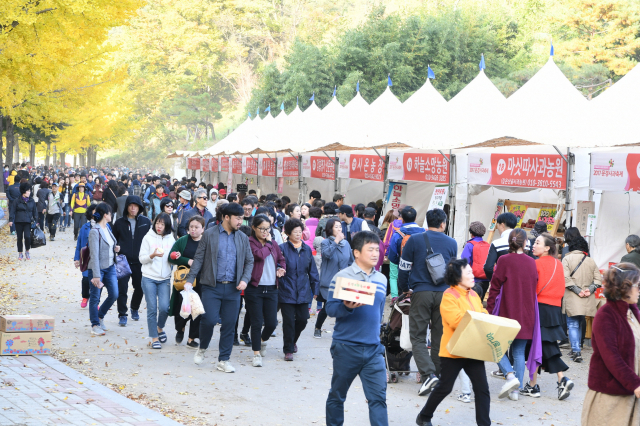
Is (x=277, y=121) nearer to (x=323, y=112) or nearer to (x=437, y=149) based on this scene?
(x=323, y=112)

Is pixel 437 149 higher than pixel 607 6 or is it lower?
lower

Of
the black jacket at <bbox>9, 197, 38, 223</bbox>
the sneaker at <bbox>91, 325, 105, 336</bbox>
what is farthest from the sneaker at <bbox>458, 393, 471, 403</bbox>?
the black jacket at <bbox>9, 197, 38, 223</bbox>

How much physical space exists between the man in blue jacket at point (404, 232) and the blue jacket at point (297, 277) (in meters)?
0.97

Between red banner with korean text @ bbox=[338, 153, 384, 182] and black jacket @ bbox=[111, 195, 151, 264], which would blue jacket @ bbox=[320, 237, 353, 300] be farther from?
red banner with korean text @ bbox=[338, 153, 384, 182]

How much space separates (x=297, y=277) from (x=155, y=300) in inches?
74.0

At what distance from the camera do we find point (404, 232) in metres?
8.16

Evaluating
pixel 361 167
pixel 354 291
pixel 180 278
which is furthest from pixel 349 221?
pixel 361 167

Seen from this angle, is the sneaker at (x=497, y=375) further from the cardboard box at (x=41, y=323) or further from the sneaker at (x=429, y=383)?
the cardboard box at (x=41, y=323)

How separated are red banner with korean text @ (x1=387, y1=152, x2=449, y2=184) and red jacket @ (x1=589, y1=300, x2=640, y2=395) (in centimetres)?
929

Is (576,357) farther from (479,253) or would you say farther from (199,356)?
(199,356)

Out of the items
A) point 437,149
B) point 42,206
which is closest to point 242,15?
point 42,206

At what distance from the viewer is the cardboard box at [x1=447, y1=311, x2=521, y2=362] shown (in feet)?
17.8

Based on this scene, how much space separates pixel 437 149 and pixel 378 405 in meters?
8.94

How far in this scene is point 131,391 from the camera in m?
6.91
